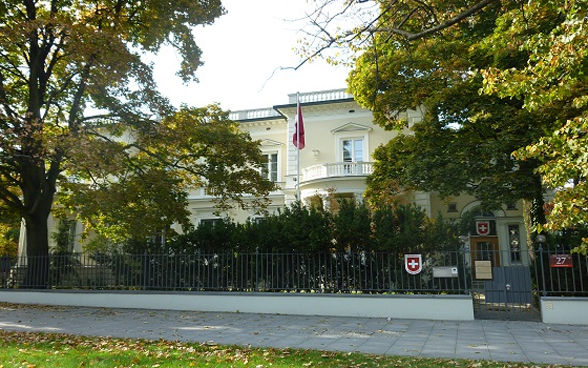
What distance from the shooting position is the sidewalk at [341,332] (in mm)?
7430

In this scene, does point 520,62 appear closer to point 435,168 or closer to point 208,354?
point 435,168

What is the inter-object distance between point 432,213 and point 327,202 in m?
6.36

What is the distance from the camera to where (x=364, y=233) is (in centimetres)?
1261

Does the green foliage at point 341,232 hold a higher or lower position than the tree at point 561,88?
lower

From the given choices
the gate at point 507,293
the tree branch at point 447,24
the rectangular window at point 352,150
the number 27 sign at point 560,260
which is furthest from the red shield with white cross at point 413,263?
the rectangular window at point 352,150

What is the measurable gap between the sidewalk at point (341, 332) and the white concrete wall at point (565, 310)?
347 millimetres

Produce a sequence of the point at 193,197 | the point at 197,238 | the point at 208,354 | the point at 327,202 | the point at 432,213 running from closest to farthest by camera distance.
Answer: the point at 208,354 → the point at 197,238 → the point at 327,202 → the point at 432,213 → the point at 193,197

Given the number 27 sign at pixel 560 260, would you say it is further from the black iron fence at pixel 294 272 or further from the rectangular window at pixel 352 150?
the rectangular window at pixel 352 150

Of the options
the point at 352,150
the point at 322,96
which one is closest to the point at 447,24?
the point at 352,150

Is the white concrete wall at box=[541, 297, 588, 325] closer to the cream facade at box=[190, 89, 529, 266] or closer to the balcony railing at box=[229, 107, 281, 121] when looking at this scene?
the cream facade at box=[190, 89, 529, 266]

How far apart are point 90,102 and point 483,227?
21025 millimetres

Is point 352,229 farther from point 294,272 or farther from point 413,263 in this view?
point 294,272

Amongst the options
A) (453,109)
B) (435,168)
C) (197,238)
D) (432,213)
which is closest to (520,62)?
(453,109)

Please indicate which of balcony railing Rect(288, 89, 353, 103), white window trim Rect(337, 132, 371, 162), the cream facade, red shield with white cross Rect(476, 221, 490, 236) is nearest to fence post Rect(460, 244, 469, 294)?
the cream facade
